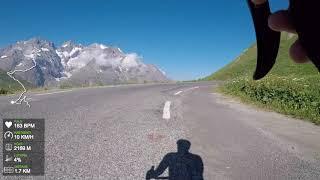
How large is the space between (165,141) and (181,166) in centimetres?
181

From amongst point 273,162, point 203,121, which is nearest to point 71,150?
point 273,162

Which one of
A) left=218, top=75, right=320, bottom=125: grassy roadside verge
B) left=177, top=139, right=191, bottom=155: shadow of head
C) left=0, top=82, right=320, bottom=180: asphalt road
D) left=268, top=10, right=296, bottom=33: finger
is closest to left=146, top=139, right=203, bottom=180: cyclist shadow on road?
Result: left=177, top=139, right=191, bottom=155: shadow of head

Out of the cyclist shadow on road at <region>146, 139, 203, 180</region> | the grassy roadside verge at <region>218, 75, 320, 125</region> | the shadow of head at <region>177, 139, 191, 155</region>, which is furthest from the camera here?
the grassy roadside verge at <region>218, 75, 320, 125</region>

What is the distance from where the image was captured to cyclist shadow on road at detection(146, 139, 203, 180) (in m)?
5.87

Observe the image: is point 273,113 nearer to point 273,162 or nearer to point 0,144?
point 273,162

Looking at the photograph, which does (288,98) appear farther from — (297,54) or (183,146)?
(297,54)

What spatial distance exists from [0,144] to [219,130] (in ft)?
15.4

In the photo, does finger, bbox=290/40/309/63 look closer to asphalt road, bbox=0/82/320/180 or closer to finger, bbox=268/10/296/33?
finger, bbox=268/10/296/33

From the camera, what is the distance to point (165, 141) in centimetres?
812

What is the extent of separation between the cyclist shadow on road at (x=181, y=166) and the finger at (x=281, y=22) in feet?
16.0

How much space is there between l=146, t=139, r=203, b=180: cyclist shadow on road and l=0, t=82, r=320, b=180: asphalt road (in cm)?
12

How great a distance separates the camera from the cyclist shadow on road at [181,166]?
5871 millimetres

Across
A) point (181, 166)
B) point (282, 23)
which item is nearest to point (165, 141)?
point (181, 166)

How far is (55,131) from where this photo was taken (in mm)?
8656
